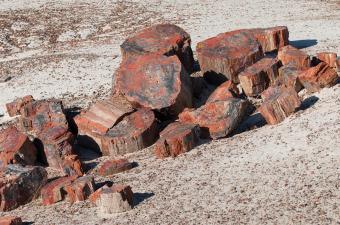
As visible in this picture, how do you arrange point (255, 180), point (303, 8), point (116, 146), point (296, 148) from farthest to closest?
point (303, 8) < point (116, 146) < point (296, 148) < point (255, 180)

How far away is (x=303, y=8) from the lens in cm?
2008

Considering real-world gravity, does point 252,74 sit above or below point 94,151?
above

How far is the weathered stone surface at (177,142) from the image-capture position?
35.8ft

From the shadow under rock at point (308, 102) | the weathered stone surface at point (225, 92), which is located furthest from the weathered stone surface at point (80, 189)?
the shadow under rock at point (308, 102)

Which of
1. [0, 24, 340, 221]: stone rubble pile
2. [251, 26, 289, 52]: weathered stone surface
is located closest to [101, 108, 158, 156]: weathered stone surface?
[0, 24, 340, 221]: stone rubble pile

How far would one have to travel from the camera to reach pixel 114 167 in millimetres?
10781

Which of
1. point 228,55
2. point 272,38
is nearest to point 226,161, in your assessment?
point 228,55

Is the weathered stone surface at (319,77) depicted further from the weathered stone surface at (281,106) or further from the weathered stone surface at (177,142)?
the weathered stone surface at (177,142)

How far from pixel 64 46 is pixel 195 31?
154 inches

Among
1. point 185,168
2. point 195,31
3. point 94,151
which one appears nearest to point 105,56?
point 195,31

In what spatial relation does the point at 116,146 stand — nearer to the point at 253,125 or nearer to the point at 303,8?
the point at 253,125

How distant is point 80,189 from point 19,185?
3.66 ft

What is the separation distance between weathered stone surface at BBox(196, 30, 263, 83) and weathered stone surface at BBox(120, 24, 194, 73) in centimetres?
43

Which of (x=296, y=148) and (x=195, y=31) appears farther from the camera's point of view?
(x=195, y=31)
